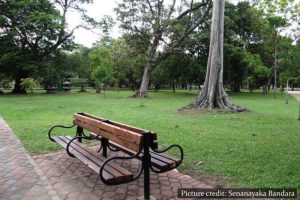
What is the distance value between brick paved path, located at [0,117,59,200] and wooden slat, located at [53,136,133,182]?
57 centimetres

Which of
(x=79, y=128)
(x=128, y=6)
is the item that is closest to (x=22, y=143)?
(x=79, y=128)

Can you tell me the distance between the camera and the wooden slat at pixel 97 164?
10.6 feet

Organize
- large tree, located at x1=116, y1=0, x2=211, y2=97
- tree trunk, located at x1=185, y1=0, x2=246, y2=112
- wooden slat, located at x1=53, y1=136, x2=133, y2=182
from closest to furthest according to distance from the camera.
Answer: wooden slat, located at x1=53, y1=136, x2=133, y2=182 → tree trunk, located at x1=185, y1=0, x2=246, y2=112 → large tree, located at x1=116, y1=0, x2=211, y2=97

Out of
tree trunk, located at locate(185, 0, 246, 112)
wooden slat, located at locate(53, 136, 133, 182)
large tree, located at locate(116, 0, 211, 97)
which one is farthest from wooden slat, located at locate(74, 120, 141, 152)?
large tree, located at locate(116, 0, 211, 97)

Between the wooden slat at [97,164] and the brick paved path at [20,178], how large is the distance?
0.57 metres

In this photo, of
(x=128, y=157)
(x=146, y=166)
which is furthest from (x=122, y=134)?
(x=146, y=166)

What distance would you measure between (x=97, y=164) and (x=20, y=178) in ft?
4.47

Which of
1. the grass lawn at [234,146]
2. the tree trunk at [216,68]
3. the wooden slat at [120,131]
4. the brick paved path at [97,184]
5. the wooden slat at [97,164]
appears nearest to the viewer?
the wooden slat at [97,164]

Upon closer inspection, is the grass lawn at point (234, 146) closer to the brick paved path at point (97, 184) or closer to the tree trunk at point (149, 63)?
the brick paved path at point (97, 184)

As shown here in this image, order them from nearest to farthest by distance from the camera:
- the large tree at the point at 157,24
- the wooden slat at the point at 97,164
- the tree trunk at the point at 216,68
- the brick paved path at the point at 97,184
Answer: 1. the wooden slat at the point at 97,164
2. the brick paved path at the point at 97,184
3. the tree trunk at the point at 216,68
4. the large tree at the point at 157,24

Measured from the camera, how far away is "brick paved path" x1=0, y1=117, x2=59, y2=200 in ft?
12.0

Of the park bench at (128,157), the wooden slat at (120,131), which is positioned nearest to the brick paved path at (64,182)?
the park bench at (128,157)

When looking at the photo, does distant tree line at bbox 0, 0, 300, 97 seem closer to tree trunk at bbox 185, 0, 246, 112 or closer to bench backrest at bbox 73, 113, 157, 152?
tree trunk at bbox 185, 0, 246, 112

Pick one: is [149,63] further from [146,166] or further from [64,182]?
[146,166]
